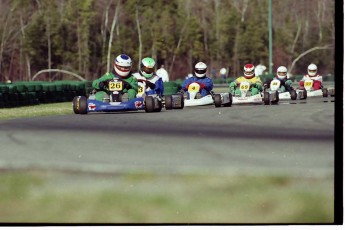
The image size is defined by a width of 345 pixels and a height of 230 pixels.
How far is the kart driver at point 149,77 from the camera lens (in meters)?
17.5

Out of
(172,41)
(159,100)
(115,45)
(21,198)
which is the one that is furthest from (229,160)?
(172,41)

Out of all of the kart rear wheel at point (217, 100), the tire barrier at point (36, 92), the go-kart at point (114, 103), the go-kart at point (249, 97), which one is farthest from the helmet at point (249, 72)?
the go-kart at point (114, 103)

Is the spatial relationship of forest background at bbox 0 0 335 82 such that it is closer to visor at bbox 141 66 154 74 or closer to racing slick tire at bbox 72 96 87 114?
visor at bbox 141 66 154 74

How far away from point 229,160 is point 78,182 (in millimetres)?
1666

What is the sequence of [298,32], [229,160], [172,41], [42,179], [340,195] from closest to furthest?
[340,195]
[42,179]
[229,160]
[172,41]
[298,32]

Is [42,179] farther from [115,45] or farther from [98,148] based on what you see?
[115,45]

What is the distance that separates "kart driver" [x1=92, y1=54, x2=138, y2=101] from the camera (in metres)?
16.3

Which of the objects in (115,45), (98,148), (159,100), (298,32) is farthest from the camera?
(298,32)

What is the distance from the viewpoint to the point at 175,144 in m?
9.68

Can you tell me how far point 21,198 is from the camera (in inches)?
266

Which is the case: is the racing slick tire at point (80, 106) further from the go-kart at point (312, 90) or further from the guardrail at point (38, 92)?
the go-kart at point (312, 90)

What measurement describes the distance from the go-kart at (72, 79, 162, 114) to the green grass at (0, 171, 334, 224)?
27.1 ft

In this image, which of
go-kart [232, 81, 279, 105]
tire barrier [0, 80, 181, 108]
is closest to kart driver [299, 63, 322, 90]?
go-kart [232, 81, 279, 105]

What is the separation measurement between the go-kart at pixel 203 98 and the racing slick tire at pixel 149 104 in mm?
2445
